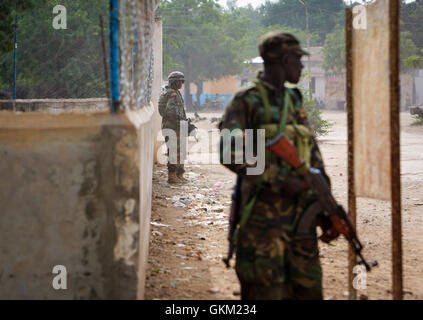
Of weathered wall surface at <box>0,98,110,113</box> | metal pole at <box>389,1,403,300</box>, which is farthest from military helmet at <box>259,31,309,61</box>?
weathered wall surface at <box>0,98,110,113</box>

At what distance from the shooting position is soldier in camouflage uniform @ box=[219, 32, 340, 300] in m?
2.58

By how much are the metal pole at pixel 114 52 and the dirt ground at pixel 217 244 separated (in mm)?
1449

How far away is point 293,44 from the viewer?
104 inches

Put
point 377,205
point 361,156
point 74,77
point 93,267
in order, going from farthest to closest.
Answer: point 74,77 → point 377,205 → point 361,156 → point 93,267

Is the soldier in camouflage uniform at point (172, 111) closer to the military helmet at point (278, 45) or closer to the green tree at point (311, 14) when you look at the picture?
the military helmet at point (278, 45)

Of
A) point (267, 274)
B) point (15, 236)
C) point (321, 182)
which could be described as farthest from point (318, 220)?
point (15, 236)

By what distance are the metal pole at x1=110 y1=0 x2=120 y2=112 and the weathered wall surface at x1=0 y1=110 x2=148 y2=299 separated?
12 centimetres

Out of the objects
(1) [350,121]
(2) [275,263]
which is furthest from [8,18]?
(2) [275,263]

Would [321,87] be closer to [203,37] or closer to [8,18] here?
[203,37]

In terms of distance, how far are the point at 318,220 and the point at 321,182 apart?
0.95 feet

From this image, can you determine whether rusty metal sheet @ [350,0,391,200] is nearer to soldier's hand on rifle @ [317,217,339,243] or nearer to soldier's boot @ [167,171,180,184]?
soldier's hand on rifle @ [317,217,339,243]

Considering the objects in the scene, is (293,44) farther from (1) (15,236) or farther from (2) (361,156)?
(1) (15,236)

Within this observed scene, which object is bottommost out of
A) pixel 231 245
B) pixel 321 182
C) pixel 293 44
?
pixel 231 245

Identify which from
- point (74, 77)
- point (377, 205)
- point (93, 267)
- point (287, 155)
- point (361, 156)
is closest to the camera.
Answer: point (287, 155)
